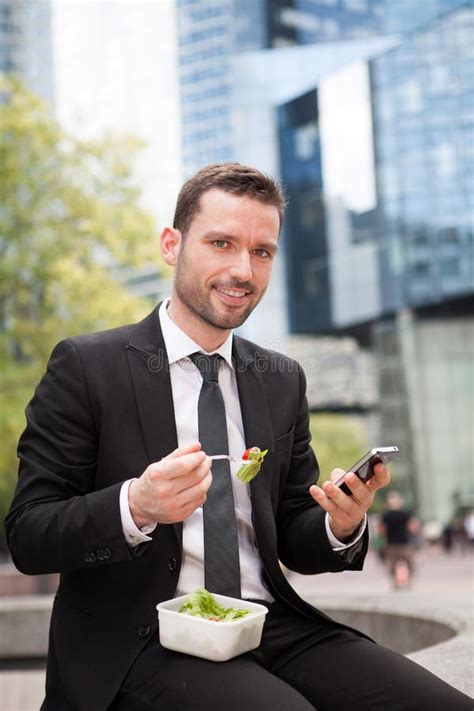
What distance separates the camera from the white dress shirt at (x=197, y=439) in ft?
9.21

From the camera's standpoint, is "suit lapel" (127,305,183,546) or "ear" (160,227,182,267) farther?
"ear" (160,227,182,267)

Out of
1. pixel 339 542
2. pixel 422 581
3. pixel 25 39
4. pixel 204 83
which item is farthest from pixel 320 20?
pixel 25 39

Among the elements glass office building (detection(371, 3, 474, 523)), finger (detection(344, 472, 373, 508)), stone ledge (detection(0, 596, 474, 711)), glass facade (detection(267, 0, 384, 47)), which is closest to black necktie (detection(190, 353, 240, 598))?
finger (detection(344, 472, 373, 508))

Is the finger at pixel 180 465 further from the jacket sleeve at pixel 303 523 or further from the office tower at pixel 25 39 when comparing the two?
the office tower at pixel 25 39

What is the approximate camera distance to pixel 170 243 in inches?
121

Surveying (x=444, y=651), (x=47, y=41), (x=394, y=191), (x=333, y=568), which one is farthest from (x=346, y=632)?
(x=47, y=41)

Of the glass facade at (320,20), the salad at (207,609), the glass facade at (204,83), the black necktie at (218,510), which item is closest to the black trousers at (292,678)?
the salad at (207,609)

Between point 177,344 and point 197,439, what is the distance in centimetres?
31

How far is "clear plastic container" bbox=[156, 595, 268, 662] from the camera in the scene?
2.44 m

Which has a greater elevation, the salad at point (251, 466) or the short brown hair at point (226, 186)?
the short brown hair at point (226, 186)

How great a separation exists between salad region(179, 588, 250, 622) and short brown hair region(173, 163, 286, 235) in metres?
1.11

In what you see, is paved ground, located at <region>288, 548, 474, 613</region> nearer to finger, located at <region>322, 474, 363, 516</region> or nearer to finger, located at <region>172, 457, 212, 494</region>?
finger, located at <region>322, 474, 363, 516</region>

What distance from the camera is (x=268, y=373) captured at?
10.6 feet

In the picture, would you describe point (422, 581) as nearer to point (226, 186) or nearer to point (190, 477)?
point (226, 186)
